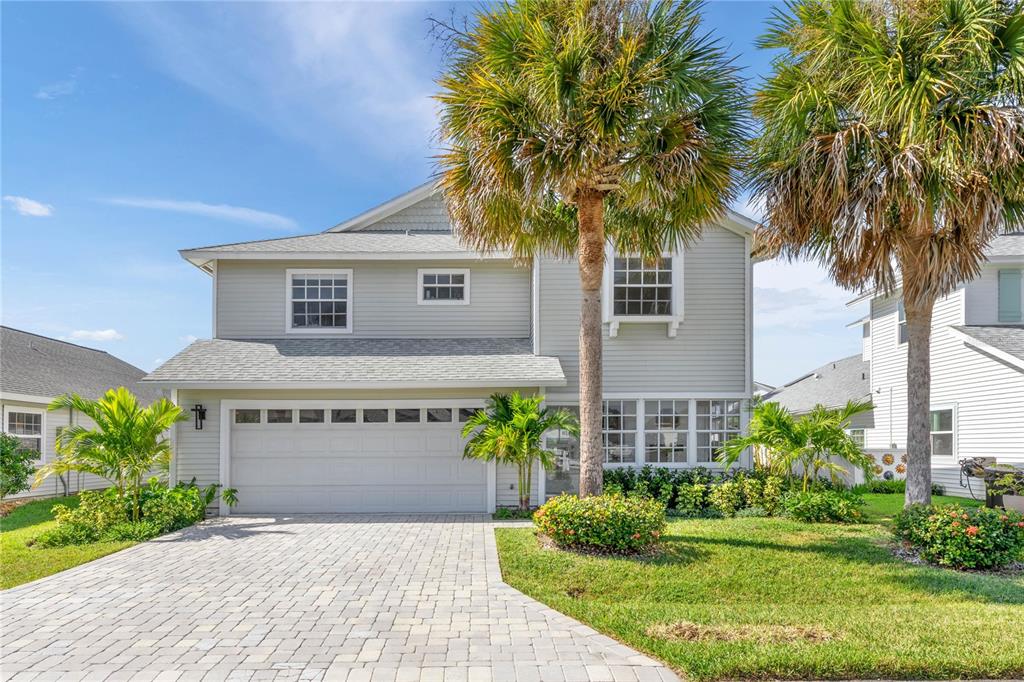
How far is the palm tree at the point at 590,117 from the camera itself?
8.55 m

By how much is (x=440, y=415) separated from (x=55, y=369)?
1260 cm

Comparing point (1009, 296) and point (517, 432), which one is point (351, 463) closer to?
point (517, 432)

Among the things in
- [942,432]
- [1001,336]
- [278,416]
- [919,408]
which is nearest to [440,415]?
[278,416]

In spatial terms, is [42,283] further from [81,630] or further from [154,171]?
[81,630]

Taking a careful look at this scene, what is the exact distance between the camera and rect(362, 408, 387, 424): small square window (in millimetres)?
13180

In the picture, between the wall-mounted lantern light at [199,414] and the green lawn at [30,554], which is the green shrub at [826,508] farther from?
the wall-mounted lantern light at [199,414]

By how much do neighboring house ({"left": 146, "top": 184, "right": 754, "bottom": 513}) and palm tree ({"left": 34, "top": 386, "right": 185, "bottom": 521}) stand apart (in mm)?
1107

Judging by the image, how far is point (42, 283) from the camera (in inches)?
545

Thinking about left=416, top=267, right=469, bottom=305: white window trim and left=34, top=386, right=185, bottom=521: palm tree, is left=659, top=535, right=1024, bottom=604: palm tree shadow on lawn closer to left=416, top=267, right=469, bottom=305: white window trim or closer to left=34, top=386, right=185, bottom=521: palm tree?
left=416, top=267, right=469, bottom=305: white window trim

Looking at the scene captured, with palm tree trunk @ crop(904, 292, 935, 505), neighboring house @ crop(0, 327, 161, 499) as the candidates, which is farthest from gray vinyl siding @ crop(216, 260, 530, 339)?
palm tree trunk @ crop(904, 292, 935, 505)

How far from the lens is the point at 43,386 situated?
16.4m

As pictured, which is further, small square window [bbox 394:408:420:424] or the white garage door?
small square window [bbox 394:408:420:424]

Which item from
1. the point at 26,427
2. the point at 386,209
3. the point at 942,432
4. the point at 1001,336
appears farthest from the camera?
the point at 942,432

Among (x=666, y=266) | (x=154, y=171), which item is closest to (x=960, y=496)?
(x=666, y=266)
